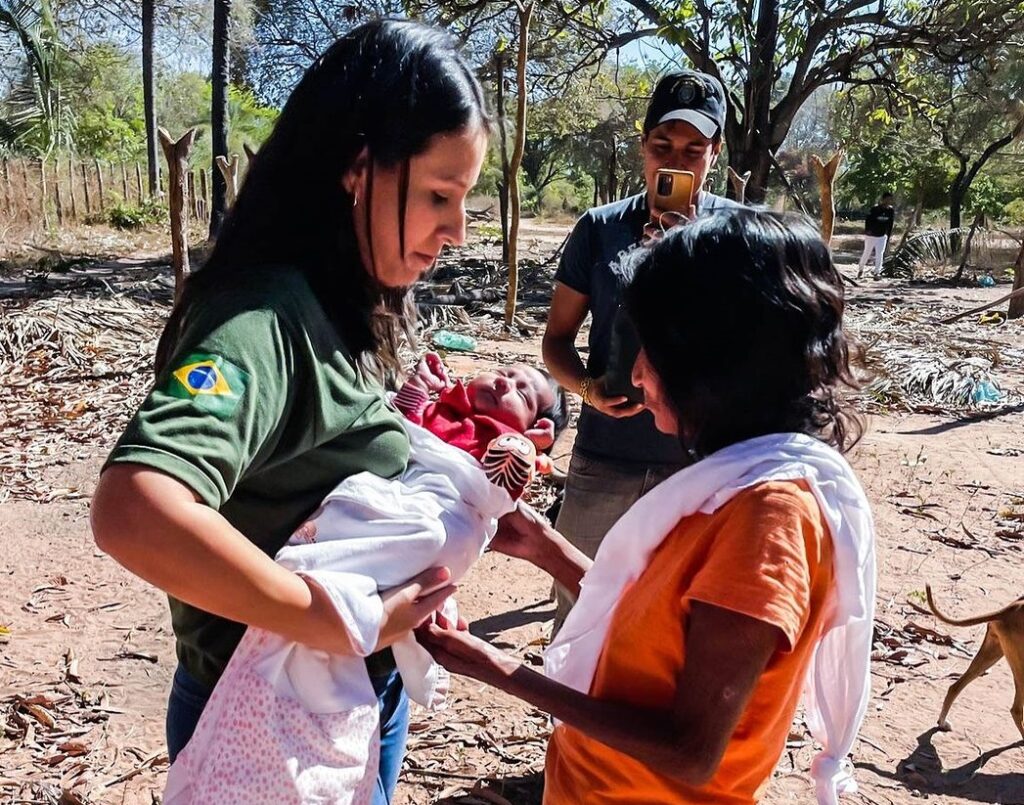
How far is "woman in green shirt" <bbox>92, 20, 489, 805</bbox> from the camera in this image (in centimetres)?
108

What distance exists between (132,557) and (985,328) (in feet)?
48.7

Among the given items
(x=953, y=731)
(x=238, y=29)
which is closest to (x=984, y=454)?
(x=953, y=731)

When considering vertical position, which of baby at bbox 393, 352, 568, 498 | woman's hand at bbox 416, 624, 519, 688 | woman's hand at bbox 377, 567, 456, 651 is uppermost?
baby at bbox 393, 352, 568, 498

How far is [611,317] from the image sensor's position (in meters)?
3.08

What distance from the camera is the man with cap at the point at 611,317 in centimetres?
305

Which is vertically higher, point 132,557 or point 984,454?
point 132,557

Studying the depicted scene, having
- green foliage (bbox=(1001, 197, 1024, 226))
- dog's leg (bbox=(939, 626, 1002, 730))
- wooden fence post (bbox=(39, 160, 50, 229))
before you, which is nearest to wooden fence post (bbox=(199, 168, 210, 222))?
wooden fence post (bbox=(39, 160, 50, 229))

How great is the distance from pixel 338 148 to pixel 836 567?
98 centimetres

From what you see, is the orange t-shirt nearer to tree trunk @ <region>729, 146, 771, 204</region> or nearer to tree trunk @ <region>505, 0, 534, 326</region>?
tree trunk @ <region>505, 0, 534, 326</region>

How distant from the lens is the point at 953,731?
3.79 meters

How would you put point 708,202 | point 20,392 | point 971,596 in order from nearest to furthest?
point 708,202, point 971,596, point 20,392

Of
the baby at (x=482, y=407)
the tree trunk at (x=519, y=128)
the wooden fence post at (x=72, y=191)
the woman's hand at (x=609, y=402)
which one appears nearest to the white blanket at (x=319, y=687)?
the baby at (x=482, y=407)

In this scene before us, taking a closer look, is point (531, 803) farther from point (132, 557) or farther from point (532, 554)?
point (132, 557)

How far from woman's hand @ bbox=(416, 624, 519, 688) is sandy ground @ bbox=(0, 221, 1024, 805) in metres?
1.97
